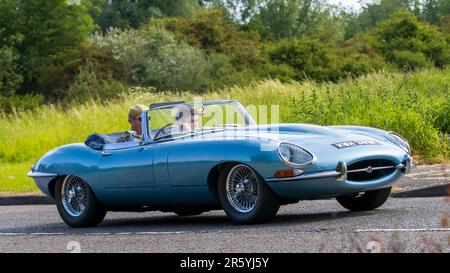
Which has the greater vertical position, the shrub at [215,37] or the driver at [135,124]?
the driver at [135,124]

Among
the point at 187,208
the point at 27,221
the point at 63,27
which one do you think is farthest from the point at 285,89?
the point at 63,27

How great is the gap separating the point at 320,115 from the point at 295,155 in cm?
1057

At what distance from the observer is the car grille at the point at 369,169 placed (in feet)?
32.8

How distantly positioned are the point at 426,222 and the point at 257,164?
1559 mm

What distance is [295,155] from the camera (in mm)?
9883

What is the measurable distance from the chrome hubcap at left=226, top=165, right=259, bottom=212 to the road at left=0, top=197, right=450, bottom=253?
0.22 metres

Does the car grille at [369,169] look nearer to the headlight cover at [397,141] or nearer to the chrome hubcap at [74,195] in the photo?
the headlight cover at [397,141]

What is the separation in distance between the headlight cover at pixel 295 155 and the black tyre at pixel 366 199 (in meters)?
1.28

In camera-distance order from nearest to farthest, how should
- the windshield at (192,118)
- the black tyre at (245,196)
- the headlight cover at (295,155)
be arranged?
1. the headlight cover at (295,155)
2. the black tyre at (245,196)
3. the windshield at (192,118)

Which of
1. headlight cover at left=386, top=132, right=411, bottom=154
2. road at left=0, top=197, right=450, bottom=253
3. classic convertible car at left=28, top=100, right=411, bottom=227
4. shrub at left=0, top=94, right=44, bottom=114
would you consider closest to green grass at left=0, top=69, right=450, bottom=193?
road at left=0, top=197, right=450, bottom=253

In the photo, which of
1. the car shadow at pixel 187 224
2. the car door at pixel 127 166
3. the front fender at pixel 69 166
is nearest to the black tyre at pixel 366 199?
the car shadow at pixel 187 224

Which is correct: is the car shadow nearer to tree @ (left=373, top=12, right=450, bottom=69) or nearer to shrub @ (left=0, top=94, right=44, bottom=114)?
tree @ (left=373, top=12, right=450, bottom=69)

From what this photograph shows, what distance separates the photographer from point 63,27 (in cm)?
6812
